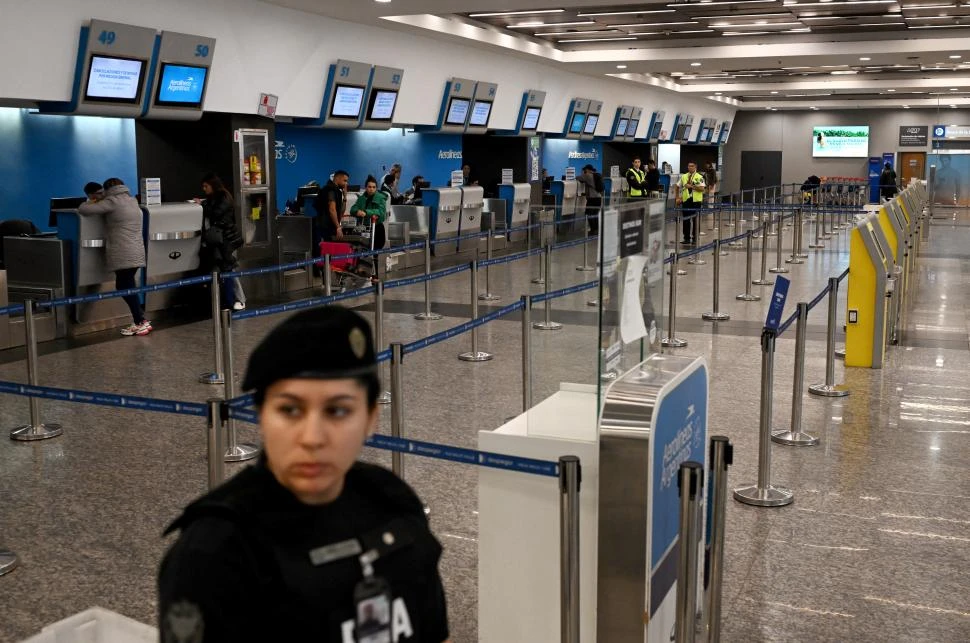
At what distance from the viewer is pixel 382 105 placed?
656 inches

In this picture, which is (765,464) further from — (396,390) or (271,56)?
(271,56)

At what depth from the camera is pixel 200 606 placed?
1477mm

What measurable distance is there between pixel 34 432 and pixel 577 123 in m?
20.3

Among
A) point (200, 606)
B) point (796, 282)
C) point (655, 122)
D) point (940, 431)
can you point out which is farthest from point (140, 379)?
point (655, 122)

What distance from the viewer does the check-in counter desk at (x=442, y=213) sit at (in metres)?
17.6

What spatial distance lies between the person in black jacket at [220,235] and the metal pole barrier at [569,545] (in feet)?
29.2

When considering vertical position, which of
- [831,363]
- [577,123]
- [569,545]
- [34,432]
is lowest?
[34,432]

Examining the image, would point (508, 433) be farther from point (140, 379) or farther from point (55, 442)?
point (140, 379)

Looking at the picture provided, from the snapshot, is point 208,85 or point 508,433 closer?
point 508,433

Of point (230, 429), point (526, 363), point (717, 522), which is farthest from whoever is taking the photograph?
point (230, 429)

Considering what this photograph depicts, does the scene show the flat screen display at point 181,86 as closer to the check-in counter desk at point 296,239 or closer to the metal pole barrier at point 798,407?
the check-in counter desk at point 296,239

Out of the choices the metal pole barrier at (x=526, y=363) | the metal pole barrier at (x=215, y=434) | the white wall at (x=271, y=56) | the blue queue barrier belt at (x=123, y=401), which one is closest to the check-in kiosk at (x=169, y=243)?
the white wall at (x=271, y=56)

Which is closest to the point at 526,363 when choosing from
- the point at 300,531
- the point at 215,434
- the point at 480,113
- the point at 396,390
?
the point at 396,390

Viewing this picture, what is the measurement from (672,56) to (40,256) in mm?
13963
